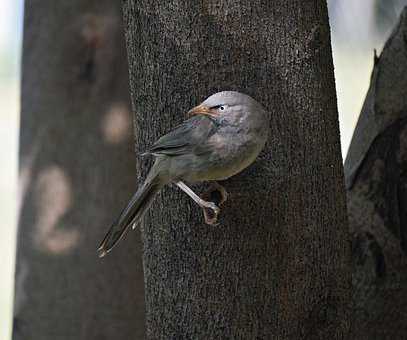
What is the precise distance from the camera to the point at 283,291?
2441 mm

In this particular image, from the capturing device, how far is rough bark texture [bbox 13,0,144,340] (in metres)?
3.76

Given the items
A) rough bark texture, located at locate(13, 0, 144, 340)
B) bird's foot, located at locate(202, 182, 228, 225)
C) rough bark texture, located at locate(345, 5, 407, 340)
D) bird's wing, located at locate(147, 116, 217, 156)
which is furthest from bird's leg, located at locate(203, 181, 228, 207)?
rough bark texture, located at locate(13, 0, 144, 340)

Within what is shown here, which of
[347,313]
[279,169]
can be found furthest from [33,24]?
[347,313]

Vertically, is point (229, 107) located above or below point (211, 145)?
above

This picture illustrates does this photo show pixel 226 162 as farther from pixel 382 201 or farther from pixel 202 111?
pixel 382 201

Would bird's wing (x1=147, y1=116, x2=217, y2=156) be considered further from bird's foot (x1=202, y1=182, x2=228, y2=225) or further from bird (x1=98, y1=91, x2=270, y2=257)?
bird's foot (x1=202, y1=182, x2=228, y2=225)

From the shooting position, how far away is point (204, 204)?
2363 mm

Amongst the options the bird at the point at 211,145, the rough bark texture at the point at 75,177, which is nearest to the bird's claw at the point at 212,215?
the bird at the point at 211,145

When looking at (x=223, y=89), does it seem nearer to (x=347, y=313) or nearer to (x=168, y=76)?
(x=168, y=76)

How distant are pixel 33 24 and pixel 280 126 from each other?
1987 mm

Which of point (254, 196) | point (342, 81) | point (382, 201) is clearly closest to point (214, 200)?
point (254, 196)

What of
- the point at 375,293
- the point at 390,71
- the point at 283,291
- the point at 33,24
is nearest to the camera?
the point at 283,291

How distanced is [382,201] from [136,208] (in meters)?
1.13

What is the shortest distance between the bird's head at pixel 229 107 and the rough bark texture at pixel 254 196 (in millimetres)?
147
